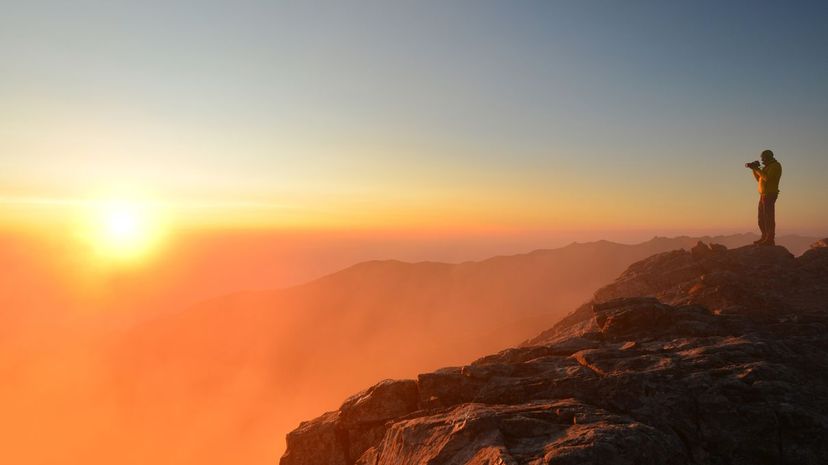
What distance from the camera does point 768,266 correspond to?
2491cm

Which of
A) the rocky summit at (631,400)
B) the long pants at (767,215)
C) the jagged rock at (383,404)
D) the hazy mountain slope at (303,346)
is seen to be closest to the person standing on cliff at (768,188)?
the long pants at (767,215)

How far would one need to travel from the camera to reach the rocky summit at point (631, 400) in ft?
34.3

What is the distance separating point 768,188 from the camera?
26.1 meters

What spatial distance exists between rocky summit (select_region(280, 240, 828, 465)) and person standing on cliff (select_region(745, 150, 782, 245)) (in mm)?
6729

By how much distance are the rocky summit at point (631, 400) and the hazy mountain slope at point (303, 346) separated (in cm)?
8131

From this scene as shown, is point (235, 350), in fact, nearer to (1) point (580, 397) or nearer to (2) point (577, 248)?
(2) point (577, 248)

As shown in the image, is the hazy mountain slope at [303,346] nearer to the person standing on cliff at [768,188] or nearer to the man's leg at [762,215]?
the man's leg at [762,215]

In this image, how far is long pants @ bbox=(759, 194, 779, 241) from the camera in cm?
2636

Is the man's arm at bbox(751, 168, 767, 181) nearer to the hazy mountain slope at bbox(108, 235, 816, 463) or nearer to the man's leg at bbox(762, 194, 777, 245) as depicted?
the man's leg at bbox(762, 194, 777, 245)

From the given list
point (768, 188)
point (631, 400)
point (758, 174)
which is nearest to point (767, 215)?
point (768, 188)

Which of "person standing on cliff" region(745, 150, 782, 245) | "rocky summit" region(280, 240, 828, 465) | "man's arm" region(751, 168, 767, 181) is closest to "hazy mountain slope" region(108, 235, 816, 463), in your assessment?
"person standing on cliff" region(745, 150, 782, 245)

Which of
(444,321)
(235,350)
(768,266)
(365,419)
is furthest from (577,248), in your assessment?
(365,419)

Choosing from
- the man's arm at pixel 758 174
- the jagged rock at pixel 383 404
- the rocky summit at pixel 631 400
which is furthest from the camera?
the man's arm at pixel 758 174

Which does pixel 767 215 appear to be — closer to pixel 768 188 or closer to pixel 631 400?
pixel 768 188
